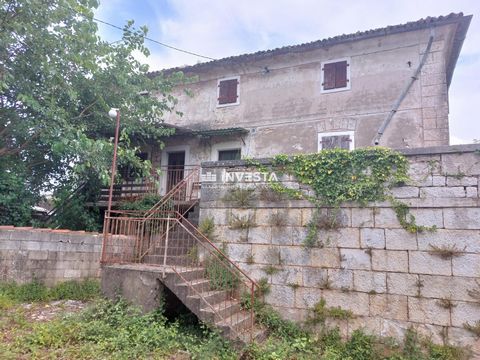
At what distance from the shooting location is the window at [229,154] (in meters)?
10.9

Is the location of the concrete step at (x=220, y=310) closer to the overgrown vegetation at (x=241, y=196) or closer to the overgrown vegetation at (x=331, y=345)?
the overgrown vegetation at (x=331, y=345)

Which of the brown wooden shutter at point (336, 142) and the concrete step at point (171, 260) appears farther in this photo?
the brown wooden shutter at point (336, 142)

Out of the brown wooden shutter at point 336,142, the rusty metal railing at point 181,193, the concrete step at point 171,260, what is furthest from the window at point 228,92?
→ the concrete step at point 171,260

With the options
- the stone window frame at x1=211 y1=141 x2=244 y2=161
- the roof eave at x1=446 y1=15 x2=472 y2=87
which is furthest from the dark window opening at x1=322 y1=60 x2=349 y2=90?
the stone window frame at x1=211 y1=141 x2=244 y2=161

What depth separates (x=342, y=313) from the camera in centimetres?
493

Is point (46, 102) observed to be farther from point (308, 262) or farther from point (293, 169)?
point (308, 262)

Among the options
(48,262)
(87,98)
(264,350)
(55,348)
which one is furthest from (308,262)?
(87,98)

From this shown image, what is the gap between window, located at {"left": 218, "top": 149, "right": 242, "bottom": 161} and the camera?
Answer: 10.9 meters

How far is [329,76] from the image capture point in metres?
9.90

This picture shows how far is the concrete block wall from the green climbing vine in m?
4.36

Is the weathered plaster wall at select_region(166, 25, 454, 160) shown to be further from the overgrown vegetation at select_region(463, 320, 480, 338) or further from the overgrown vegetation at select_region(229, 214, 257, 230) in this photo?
the overgrown vegetation at select_region(463, 320, 480, 338)

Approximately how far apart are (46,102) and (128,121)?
241 centimetres

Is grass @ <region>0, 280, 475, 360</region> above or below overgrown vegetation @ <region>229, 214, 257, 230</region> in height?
below

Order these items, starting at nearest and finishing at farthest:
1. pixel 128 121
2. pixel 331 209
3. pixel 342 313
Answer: pixel 342 313, pixel 331 209, pixel 128 121
